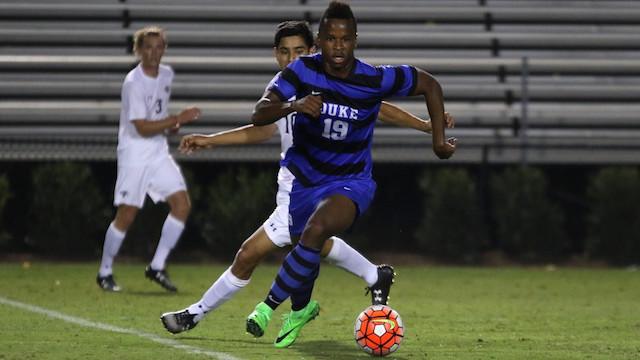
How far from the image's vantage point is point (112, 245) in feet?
40.6

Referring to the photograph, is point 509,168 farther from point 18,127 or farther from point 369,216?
point 18,127

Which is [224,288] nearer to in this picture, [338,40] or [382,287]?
[382,287]

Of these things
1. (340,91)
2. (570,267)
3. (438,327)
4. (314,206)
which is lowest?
(570,267)

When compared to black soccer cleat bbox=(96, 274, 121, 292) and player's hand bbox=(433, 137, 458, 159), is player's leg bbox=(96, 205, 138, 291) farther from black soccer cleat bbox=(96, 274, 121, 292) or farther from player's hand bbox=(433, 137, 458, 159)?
player's hand bbox=(433, 137, 458, 159)

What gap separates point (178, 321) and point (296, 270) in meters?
1.00

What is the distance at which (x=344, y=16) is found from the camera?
7352 millimetres

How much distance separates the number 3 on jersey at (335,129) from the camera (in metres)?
7.55

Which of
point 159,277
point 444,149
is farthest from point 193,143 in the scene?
point 159,277

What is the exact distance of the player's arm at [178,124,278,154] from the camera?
8.12m

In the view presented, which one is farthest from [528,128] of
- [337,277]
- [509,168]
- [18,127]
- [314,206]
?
[314,206]

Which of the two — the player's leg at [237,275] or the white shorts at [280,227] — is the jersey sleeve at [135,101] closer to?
the white shorts at [280,227]

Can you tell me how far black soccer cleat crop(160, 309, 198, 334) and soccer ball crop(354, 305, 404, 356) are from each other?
114cm

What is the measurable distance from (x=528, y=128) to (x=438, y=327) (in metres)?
9.65

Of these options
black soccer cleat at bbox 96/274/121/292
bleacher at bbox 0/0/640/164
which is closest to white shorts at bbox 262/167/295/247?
black soccer cleat at bbox 96/274/121/292
